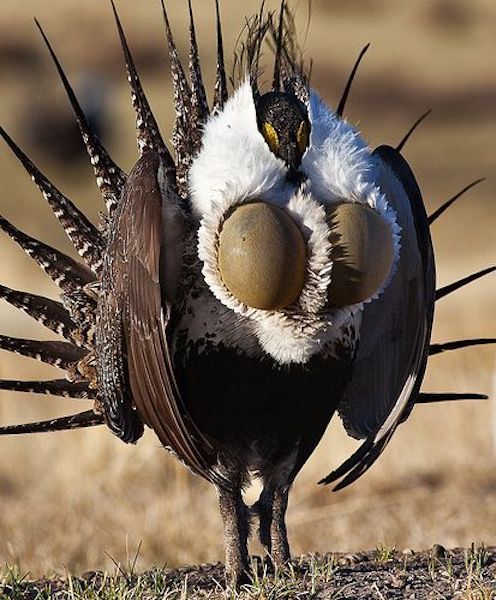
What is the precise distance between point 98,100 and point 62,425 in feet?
63.5

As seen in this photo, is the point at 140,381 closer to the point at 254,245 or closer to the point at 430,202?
the point at 254,245

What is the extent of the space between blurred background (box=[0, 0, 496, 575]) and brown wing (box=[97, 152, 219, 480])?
2.38 feet

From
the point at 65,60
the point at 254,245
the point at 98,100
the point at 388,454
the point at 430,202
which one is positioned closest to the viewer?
the point at 254,245

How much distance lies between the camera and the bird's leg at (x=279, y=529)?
4.29 meters

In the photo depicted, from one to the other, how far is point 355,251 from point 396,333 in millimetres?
640

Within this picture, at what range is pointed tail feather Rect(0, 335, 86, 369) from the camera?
4.61 meters

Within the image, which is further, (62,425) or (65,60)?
(65,60)

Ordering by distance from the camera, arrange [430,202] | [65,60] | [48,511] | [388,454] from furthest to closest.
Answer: [65,60]
[430,202]
[388,454]
[48,511]

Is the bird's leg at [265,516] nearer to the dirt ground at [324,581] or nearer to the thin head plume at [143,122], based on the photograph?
the dirt ground at [324,581]

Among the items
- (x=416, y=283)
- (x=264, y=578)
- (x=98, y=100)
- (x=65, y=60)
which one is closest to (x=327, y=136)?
(x=416, y=283)

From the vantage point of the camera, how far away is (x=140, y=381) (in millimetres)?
3951

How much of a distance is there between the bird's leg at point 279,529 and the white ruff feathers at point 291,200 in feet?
1.65

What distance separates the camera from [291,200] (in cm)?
391

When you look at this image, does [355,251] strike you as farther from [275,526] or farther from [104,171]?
[104,171]
